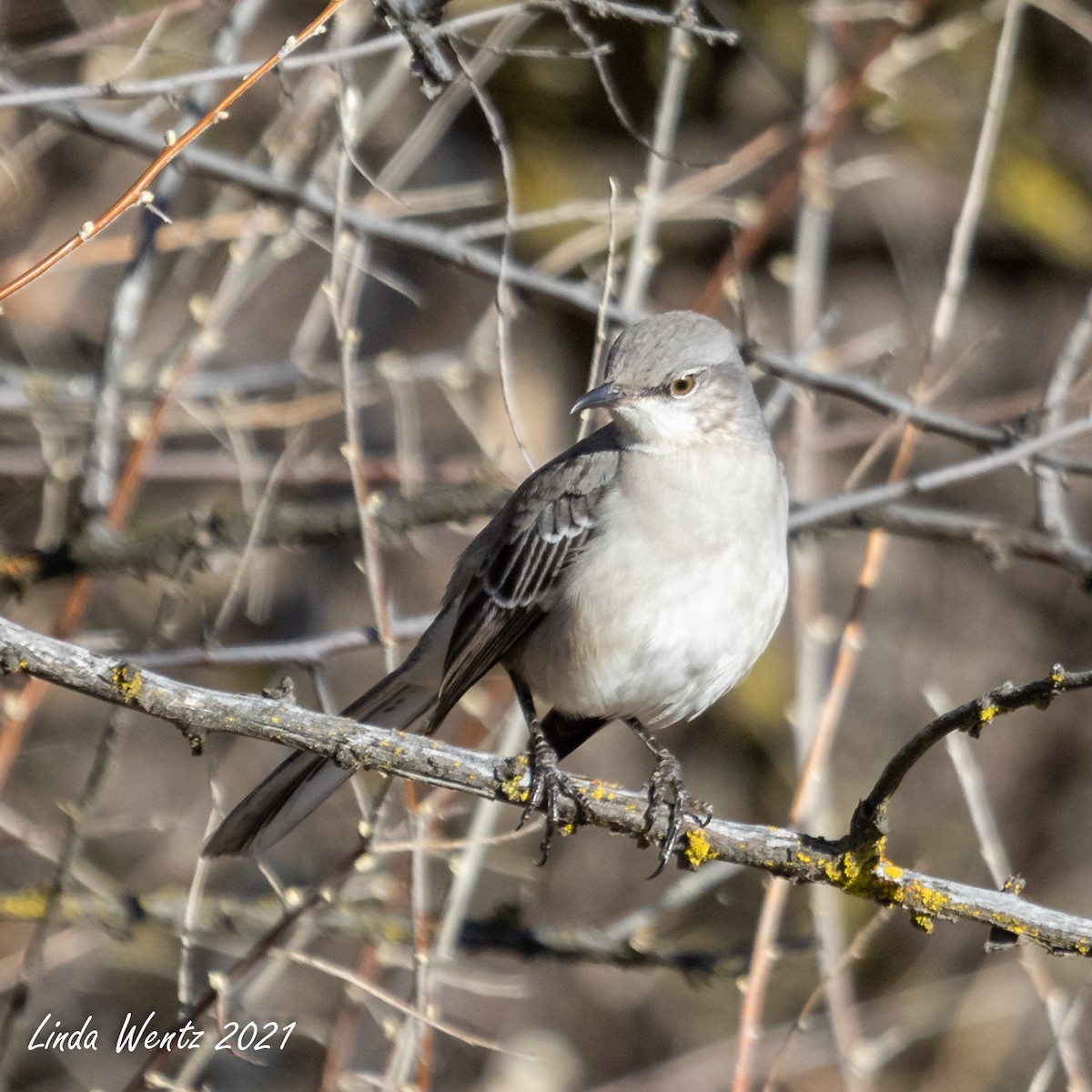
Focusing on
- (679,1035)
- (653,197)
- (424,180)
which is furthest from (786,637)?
(653,197)

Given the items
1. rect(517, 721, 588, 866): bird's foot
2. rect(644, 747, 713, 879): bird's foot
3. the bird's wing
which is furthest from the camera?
the bird's wing

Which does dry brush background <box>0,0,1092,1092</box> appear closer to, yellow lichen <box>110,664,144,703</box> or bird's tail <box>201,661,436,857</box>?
bird's tail <box>201,661,436,857</box>

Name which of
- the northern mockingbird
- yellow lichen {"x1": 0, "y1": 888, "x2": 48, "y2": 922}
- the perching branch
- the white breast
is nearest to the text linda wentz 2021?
yellow lichen {"x1": 0, "y1": 888, "x2": 48, "y2": 922}

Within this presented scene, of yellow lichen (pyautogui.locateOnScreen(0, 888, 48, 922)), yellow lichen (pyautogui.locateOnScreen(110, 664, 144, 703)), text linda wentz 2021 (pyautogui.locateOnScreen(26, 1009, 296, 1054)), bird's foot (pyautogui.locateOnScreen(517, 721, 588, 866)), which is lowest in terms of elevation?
text linda wentz 2021 (pyautogui.locateOnScreen(26, 1009, 296, 1054))

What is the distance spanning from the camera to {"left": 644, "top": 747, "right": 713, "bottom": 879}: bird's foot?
140 inches

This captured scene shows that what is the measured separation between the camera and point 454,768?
312 centimetres

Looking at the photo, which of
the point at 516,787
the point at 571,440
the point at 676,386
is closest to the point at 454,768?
the point at 516,787

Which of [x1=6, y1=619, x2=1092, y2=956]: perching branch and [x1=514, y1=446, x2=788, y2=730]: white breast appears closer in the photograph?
[x1=6, y1=619, x2=1092, y2=956]: perching branch

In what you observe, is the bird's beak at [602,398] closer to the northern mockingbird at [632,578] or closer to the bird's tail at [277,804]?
the northern mockingbird at [632,578]

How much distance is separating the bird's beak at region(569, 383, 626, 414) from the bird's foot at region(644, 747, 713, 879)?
3.62 ft

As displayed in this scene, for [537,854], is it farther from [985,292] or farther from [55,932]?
[985,292]

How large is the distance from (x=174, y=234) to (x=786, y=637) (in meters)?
4.08

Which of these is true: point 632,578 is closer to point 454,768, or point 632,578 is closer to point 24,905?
point 454,768

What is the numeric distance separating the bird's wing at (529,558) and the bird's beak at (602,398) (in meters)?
0.31
